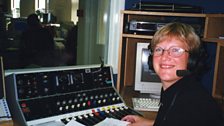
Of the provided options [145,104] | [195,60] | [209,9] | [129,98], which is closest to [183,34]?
[195,60]

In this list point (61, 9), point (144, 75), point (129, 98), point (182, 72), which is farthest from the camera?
point (61, 9)

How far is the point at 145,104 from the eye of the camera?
1846 millimetres

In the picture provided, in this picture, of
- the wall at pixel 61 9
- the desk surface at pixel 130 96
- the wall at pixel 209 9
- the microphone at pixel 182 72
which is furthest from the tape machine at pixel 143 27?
the microphone at pixel 182 72

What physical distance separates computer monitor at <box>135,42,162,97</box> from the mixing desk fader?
358mm

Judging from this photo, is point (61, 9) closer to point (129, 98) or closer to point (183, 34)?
point (129, 98)

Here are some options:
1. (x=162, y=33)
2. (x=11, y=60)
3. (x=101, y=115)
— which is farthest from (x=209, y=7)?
(x=11, y=60)

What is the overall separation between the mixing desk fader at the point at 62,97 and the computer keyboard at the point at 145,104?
4.4 inches

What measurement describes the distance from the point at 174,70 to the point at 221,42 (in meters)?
0.83

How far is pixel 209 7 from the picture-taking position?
228 centimetres

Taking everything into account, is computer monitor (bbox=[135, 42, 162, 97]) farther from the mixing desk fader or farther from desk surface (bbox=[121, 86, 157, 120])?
the mixing desk fader

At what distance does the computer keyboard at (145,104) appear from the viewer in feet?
5.89

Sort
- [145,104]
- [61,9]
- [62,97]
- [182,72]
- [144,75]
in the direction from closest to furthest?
[182,72] → [62,97] → [145,104] → [144,75] → [61,9]

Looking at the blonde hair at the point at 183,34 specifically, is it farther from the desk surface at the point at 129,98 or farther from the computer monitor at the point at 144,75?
the computer monitor at the point at 144,75

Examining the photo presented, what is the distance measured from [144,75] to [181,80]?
895 millimetres
